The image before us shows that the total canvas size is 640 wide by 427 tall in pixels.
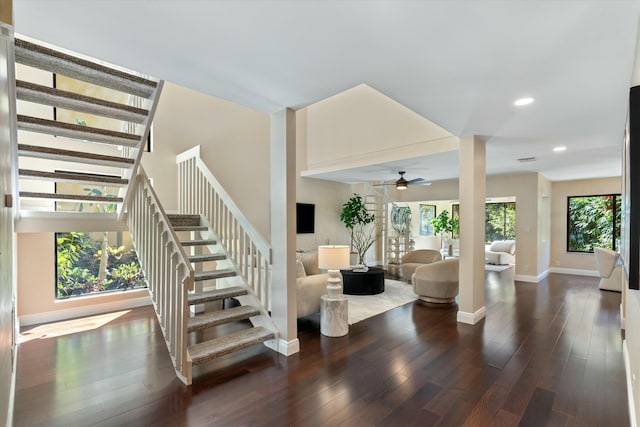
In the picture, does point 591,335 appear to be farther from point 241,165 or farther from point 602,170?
point 241,165

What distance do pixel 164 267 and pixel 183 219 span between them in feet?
5.10

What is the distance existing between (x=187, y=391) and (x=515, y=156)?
18.3 feet

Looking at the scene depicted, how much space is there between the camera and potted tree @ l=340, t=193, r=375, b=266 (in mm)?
8297

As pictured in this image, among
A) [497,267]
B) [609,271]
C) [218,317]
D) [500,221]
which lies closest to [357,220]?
[497,267]

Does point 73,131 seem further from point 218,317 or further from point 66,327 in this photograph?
point 66,327

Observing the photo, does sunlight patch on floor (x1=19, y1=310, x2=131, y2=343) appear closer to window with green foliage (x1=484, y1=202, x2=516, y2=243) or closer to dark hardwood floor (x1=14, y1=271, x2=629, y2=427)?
dark hardwood floor (x1=14, y1=271, x2=629, y2=427)

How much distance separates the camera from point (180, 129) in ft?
17.7

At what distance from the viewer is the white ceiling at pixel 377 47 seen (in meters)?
1.65

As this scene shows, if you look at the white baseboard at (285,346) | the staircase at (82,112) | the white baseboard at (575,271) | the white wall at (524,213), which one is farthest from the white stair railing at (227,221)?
the white baseboard at (575,271)

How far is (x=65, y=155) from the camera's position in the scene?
2.71 metres

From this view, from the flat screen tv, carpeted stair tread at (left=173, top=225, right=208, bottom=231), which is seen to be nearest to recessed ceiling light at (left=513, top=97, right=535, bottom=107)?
carpeted stair tread at (left=173, top=225, right=208, bottom=231)

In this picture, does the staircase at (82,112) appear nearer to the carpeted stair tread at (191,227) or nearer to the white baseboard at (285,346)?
the carpeted stair tread at (191,227)

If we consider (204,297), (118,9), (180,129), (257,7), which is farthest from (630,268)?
(180,129)

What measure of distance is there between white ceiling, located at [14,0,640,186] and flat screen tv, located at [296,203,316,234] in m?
4.31
